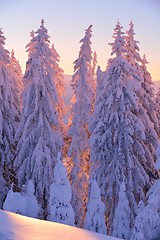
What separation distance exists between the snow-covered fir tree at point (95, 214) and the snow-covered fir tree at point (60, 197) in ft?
4.41

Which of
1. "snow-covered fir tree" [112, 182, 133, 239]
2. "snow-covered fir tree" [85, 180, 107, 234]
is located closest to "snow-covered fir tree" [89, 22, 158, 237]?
"snow-covered fir tree" [112, 182, 133, 239]

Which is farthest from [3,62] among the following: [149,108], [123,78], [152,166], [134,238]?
[134,238]

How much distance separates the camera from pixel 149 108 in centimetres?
2269

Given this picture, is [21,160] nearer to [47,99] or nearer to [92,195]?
[47,99]

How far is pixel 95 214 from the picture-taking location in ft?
52.2

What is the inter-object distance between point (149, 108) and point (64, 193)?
10.4 meters

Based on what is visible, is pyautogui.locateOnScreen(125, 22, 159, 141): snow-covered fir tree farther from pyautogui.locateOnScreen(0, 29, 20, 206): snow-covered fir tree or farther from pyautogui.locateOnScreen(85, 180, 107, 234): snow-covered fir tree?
pyautogui.locateOnScreen(0, 29, 20, 206): snow-covered fir tree

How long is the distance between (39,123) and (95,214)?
8690 millimetres

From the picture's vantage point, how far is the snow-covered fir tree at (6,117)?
79.2 ft

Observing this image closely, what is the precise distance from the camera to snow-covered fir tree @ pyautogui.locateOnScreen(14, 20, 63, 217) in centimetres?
2266

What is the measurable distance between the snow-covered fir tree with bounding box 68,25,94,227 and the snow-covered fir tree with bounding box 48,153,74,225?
30.8 feet

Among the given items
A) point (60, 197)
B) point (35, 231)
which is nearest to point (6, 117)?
point (60, 197)

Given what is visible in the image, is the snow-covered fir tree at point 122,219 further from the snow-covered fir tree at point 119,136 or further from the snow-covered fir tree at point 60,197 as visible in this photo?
the snow-covered fir tree at point 60,197

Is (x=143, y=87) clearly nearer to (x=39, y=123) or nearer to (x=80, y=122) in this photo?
(x=80, y=122)
